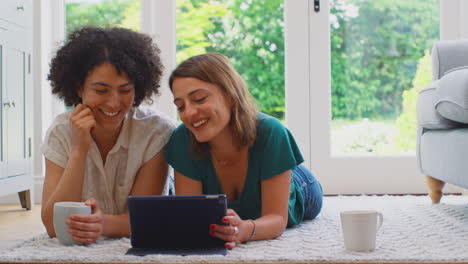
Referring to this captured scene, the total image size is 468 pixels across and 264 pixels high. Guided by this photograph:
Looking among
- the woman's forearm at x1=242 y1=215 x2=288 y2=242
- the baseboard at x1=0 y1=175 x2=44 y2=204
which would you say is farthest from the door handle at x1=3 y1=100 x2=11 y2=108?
the woman's forearm at x1=242 y1=215 x2=288 y2=242

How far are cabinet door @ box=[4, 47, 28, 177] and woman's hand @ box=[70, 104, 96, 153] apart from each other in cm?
122

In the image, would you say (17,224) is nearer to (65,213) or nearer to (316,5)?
(65,213)

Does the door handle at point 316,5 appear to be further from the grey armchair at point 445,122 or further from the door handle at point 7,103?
the door handle at point 7,103

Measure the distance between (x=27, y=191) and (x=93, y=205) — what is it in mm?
1547

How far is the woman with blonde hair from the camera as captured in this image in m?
1.64

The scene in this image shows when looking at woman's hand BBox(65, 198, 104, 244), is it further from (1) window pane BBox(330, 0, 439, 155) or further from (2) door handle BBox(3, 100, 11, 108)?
(1) window pane BBox(330, 0, 439, 155)

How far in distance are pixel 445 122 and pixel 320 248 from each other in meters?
1.02

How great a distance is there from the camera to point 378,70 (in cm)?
355

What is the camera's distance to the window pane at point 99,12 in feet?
11.6

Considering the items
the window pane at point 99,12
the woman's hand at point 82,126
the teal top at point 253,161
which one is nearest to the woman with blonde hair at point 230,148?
the teal top at point 253,161

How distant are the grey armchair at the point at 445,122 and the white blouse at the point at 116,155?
1.00m

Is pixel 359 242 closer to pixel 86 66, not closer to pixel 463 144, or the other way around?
pixel 463 144

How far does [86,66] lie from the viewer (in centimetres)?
174

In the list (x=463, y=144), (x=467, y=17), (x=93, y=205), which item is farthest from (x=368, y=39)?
(x=93, y=205)
